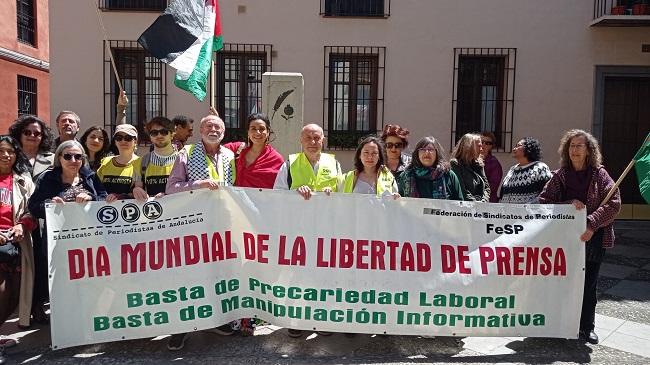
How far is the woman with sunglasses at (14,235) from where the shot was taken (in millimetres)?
3729

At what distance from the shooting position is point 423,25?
32.6ft

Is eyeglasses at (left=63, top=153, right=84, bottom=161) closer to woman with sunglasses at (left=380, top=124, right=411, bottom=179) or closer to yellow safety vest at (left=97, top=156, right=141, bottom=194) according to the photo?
yellow safety vest at (left=97, top=156, right=141, bottom=194)

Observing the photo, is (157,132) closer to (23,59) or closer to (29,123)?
(29,123)

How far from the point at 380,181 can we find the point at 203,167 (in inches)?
54.0

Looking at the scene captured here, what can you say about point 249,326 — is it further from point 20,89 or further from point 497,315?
point 20,89

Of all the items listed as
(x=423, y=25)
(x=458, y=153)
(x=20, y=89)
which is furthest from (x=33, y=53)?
(x=458, y=153)

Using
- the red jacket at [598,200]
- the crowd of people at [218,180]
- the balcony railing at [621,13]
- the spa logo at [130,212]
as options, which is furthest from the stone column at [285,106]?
the balcony railing at [621,13]

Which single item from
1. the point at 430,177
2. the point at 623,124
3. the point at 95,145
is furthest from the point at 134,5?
the point at 623,124

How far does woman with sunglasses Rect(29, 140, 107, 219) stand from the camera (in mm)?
3715

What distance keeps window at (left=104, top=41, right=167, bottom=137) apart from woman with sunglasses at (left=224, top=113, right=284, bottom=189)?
666 centimetres

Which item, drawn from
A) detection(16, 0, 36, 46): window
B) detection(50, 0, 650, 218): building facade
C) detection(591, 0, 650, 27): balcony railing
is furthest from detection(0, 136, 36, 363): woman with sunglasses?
detection(16, 0, 36, 46): window

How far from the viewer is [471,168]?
4.70 m

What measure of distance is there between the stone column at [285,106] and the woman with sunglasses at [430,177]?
245 centimetres

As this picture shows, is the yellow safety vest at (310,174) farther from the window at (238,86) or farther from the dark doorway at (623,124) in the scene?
the dark doorway at (623,124)
